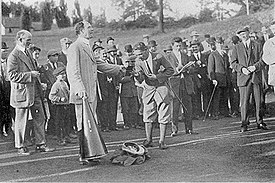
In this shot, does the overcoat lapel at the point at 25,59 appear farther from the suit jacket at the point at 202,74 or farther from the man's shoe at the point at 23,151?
the suit jacket at the point at 202,74

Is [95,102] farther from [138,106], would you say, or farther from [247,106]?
→ [247,106]

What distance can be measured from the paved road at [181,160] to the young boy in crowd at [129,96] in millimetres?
106

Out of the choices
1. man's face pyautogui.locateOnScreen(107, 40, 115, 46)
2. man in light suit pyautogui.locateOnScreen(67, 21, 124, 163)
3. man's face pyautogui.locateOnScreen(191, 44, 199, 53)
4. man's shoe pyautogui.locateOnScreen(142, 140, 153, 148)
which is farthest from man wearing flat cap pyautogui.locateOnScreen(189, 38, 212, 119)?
man in light suit pyautogui.locateOnScreen(67, 21, 124, 163)

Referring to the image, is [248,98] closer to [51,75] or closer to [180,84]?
[180,84]

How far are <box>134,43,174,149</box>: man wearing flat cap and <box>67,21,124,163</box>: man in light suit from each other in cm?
45

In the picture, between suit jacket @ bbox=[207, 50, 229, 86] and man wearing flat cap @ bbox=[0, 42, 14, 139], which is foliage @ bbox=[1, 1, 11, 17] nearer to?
man wearing flat cap @ bbox=[0, 42, 14, 139]

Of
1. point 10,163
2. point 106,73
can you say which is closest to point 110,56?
point 106,73

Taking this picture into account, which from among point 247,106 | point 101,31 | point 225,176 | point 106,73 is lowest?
point 225,176

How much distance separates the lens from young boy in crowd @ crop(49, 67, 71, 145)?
4992mm

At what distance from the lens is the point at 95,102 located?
501cm

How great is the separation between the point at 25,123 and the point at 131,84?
1.07 metres

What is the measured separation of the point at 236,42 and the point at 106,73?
4.36ft

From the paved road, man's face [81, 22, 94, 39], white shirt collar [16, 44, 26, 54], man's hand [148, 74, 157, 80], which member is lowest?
the paved road

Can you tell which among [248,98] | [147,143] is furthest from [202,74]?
[147,143]
